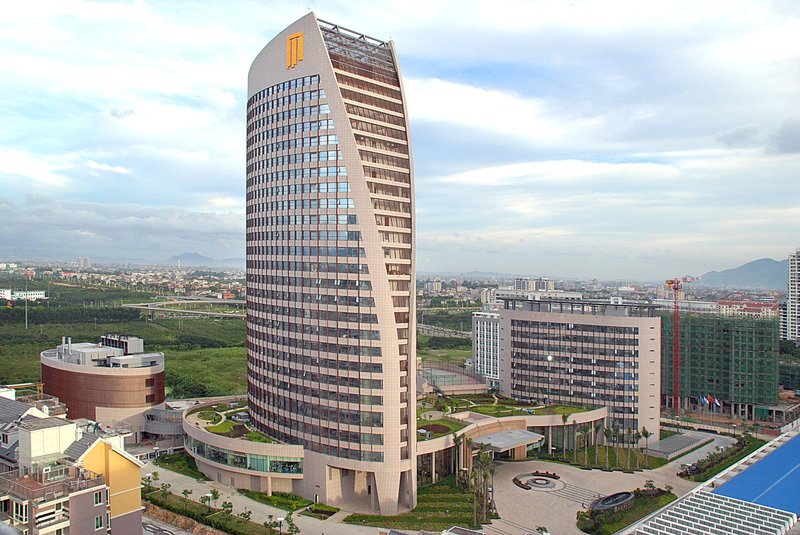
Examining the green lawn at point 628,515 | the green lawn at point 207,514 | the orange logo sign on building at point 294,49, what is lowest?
the green lawn at point 628,515

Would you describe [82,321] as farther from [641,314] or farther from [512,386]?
[641,314]

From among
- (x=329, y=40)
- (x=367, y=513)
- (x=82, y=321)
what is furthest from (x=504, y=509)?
(x=82, y=321)

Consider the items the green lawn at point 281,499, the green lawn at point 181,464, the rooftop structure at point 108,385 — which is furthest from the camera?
the rooftop structure at point 108,385

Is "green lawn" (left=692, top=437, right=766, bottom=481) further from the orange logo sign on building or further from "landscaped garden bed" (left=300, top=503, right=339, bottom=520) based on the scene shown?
the orange logo sign on building

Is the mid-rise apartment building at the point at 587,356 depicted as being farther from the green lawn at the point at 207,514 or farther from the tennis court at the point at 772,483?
the green lawn at the point at 207,514

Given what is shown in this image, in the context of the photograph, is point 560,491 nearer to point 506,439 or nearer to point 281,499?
point 506,439

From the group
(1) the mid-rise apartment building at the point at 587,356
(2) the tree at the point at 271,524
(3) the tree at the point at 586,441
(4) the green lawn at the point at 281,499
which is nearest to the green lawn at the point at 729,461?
(1) the mid-rise apartment building at the point at 587,356

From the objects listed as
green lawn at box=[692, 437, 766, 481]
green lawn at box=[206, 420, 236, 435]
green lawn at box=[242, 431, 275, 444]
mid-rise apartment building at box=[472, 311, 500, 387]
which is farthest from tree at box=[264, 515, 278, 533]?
mid-rise apartment building at box=[472, 311, 500, 387]

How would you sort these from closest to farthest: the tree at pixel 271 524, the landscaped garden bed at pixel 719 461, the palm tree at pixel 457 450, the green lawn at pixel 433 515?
the tree at pixel 271 524 < the green lawn at pixel 433 515 < the palm tree at pixel 457 450 < the landscaped garden bed at pixel 719 461
